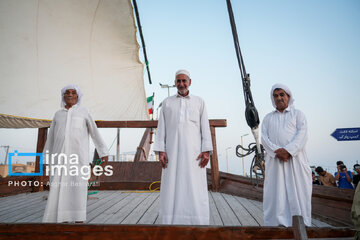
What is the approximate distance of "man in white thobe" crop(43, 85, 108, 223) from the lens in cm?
216

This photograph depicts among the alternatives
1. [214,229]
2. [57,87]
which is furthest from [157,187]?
[57,87]

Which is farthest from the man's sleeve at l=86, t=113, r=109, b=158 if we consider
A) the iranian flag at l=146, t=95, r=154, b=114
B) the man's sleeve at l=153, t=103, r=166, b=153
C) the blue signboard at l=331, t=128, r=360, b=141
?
the iranian flag at l=146, t=95, r=154, b=114

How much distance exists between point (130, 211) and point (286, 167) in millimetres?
1775

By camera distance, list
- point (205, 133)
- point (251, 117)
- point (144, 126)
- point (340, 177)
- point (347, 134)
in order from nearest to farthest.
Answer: point (205, 133)
point (251, 117)
point (144, 126)
point (340, 177)
point (347, 134)

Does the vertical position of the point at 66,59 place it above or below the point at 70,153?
above

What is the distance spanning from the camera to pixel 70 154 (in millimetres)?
2328

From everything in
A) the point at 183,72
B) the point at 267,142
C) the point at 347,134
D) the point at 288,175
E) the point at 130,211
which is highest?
the point at 347,134

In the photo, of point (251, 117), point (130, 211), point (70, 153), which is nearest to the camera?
point (70, 153)

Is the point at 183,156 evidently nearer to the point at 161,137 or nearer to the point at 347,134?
the point at 161,137

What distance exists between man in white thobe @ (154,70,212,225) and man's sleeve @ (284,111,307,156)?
0.74m

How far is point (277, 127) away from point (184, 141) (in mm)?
977

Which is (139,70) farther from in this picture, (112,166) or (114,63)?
(112,166)

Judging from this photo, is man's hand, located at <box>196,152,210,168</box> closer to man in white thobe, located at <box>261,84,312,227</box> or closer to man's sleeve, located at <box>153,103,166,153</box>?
man's sleeve, located at <box>153,103,166,153</box>

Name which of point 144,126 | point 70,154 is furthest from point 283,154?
point 144,126
